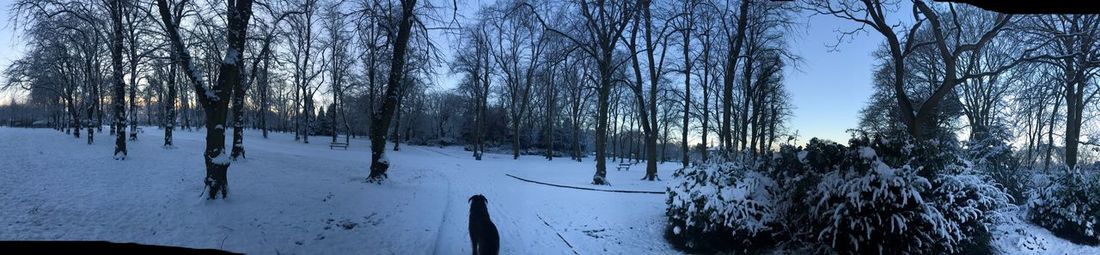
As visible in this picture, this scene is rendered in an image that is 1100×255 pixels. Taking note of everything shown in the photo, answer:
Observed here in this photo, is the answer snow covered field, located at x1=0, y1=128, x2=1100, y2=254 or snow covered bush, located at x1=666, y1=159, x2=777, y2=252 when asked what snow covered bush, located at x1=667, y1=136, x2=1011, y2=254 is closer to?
snow covered bush, located at x1=666, y1=159, x2=777, y2=252

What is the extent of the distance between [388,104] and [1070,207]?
43.0 ft

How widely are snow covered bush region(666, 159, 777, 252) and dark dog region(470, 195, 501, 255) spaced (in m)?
2.78

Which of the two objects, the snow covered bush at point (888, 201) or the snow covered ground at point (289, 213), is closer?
the snow covered bush at point (888, 201)

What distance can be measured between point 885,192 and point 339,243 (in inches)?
233

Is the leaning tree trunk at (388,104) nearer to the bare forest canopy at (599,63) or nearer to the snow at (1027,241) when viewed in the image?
the bare forest canopy at (599,63)

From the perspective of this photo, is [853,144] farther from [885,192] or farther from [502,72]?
[502,72]

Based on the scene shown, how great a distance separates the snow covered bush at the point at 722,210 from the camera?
599cm

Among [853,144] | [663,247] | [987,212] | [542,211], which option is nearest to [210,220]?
[542,211]

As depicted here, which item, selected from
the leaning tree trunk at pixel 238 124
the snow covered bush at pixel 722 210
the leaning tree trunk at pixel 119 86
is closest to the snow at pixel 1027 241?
the snow covered bush at pixel 722 210

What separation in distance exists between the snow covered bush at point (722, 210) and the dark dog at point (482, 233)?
2782 millimetres

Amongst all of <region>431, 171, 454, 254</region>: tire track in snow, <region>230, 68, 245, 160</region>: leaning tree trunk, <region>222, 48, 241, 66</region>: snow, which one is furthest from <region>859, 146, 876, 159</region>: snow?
<region>230, 68, 245, 160</region>: leaning tree trunk

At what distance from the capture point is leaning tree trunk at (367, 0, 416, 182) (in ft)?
35.5

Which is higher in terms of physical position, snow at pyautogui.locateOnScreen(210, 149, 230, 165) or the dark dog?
snow at pyautogui.locateOnScreen(210, 149, 230, 165)

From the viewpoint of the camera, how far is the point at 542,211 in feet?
28.2
